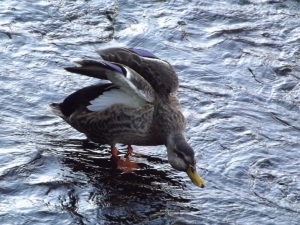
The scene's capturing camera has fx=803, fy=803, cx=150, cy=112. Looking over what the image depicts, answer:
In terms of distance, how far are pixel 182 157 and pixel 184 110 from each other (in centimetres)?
135

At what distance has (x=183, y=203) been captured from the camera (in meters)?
6.36

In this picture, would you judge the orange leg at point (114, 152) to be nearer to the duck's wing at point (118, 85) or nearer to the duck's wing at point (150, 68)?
the duck's wing at point (118, 85)

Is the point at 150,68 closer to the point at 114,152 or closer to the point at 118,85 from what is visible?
the point at 118,85

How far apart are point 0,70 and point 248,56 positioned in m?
2.75

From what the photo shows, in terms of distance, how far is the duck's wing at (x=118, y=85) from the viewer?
6.59 m

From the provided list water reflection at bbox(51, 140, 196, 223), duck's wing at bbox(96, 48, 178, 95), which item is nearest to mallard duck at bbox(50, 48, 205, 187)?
duck's wing at bbox(96, 48, 178, 95)

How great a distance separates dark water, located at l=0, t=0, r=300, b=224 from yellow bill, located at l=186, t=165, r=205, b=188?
0.42 feet

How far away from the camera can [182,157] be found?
653 centimetres

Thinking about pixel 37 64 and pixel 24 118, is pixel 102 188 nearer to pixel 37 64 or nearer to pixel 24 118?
pixel 24 118

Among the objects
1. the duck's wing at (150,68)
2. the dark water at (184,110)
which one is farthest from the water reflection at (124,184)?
the duck's wing at (150,68)

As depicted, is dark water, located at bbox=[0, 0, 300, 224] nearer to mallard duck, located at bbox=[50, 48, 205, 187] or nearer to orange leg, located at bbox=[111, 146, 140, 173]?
orange leg, located at bbox=[111, 146, 140, 173]

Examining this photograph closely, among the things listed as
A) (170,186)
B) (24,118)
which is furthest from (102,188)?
(24,118)

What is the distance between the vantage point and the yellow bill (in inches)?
252

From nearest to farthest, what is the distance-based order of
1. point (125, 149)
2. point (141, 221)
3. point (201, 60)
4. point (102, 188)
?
point (141, 221) < point (102, 188) < point (125, 149) < point (201, 60)
